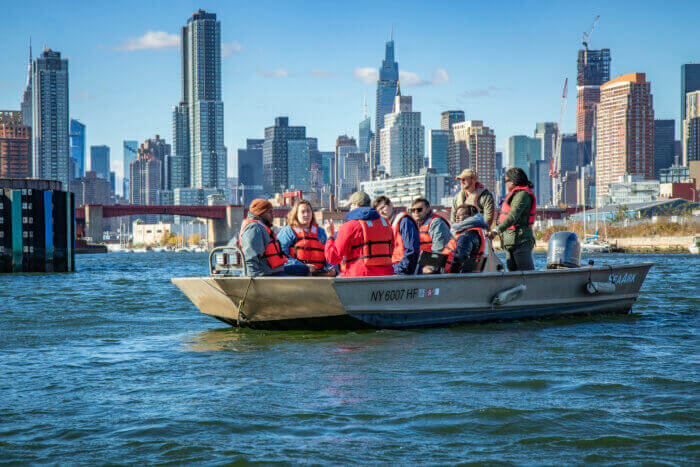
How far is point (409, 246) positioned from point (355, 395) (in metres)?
4.40

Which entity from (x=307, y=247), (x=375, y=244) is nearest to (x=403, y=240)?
(x=375, y=244)

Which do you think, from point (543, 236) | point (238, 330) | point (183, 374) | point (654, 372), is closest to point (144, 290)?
point (238, 330)

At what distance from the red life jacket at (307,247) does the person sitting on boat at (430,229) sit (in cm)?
148

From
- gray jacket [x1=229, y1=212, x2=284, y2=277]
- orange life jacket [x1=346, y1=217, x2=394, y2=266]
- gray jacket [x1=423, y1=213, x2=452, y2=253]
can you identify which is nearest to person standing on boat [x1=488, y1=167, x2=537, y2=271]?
gray jacket [x1=423, y1=213, x2=452, y2=253]

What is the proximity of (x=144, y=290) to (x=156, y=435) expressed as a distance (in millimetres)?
17986

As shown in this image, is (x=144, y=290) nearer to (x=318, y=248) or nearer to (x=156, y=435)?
(x=318, y=248)

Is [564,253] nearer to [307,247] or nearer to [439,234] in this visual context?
[439,234]

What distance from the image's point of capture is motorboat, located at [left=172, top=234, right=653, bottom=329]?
9672 millimetres

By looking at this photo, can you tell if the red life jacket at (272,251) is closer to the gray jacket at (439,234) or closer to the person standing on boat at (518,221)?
the gray jacket at (439,234)

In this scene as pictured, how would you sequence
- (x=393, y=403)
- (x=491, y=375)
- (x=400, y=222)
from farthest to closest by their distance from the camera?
(x=400, y=222) → (x=491, y=375) → (x=393, y=403)

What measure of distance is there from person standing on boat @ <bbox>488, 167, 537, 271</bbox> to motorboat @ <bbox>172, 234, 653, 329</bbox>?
1.41ft

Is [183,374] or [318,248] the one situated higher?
[318,248]

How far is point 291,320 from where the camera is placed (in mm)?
10109

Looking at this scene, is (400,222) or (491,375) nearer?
(491,375)
